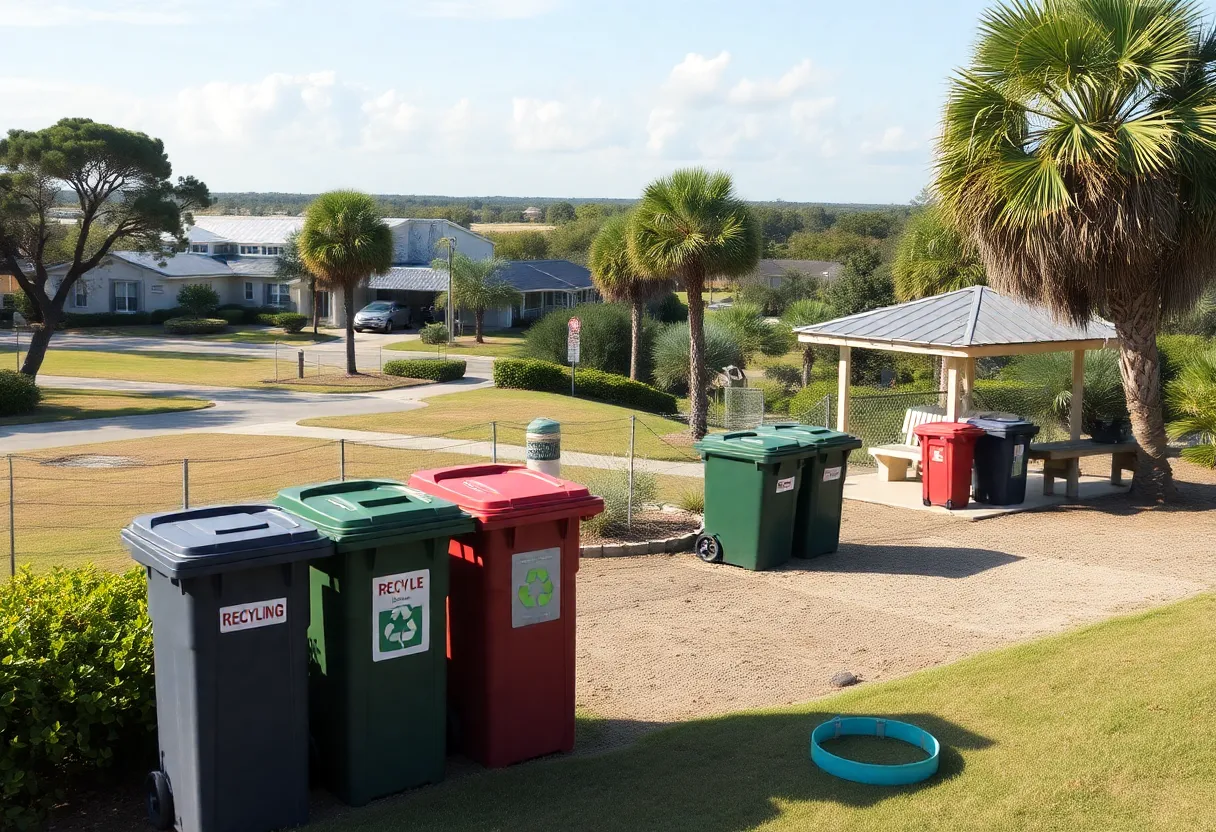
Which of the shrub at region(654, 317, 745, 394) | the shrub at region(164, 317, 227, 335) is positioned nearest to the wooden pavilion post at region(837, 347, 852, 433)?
the shrub at region(654, 317, 745, 394)

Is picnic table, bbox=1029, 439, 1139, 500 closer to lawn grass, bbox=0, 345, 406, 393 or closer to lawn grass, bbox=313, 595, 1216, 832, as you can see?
lawn grass, bbox=313, 595, 1216, 832

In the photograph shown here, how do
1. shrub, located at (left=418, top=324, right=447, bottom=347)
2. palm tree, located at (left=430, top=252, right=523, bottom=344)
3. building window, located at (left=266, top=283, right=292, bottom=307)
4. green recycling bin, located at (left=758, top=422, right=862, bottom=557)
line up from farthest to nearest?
building window, located at (left=266, top=283, right=292, bottom=307), palm tree, located at (left=430, top=252, right=523, bottom=344), shrub, located at (left=418, top=324, right=447, bottom=347), green recycling bin, located at (left=758, top=422, right=862, bottom=557)

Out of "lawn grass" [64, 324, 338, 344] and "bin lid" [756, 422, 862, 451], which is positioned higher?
"bin lid" [756, 422, 862, 451]

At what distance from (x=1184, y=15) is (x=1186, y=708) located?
32.6 feet

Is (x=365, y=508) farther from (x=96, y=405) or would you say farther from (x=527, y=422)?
(x=96, y=405)

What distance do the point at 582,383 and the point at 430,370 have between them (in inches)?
225

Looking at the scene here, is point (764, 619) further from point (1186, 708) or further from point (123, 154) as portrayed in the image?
point (123, 154)

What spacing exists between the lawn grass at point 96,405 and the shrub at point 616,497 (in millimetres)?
14901

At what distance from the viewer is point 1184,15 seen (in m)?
13.6

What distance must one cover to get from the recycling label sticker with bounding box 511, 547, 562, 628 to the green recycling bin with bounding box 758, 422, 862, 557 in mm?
5390

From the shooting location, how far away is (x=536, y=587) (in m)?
6.32

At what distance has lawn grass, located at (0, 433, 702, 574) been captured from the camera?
1245cm

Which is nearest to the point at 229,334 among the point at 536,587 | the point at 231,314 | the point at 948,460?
the point at 231,314

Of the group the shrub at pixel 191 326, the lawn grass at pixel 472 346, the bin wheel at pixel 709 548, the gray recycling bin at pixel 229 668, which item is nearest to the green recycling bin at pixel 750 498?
the bin wheel at pixel 709 548
